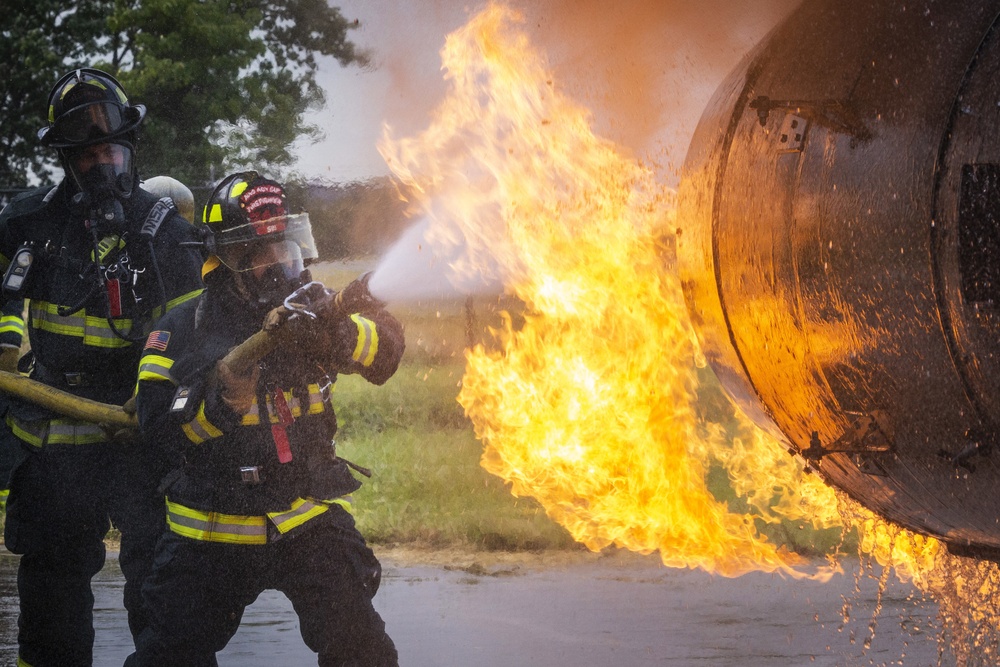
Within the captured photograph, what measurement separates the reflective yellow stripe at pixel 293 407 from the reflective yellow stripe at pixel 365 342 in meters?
0.17

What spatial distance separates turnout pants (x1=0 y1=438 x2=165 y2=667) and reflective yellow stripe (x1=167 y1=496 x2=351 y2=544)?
2.43 ft

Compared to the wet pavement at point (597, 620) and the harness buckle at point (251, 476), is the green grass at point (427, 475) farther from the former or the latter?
the harness buckle at point (251, 476)

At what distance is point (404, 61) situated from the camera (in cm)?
726

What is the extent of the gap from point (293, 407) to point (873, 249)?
185 centimetres

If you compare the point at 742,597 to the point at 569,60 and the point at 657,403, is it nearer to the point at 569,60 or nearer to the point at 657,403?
the point at 657,403

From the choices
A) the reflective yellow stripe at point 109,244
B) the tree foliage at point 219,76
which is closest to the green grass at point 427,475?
the tree foliage at point 219,76

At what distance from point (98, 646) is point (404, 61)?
3.96 meters

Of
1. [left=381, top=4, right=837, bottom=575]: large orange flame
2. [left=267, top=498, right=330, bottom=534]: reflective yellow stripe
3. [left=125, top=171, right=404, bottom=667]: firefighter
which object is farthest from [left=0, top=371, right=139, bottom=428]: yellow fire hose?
[left=381, top=4, right=837, bottom=575]: large orange flame

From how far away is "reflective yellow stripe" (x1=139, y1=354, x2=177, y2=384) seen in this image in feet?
11.8

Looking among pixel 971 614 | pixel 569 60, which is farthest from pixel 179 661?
pixel 569 60

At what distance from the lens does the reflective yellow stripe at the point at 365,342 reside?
352 centimetres

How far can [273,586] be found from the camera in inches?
137

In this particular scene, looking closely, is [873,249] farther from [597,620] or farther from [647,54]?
[597,620]

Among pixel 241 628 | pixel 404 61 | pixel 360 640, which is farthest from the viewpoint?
pixel 404 61
